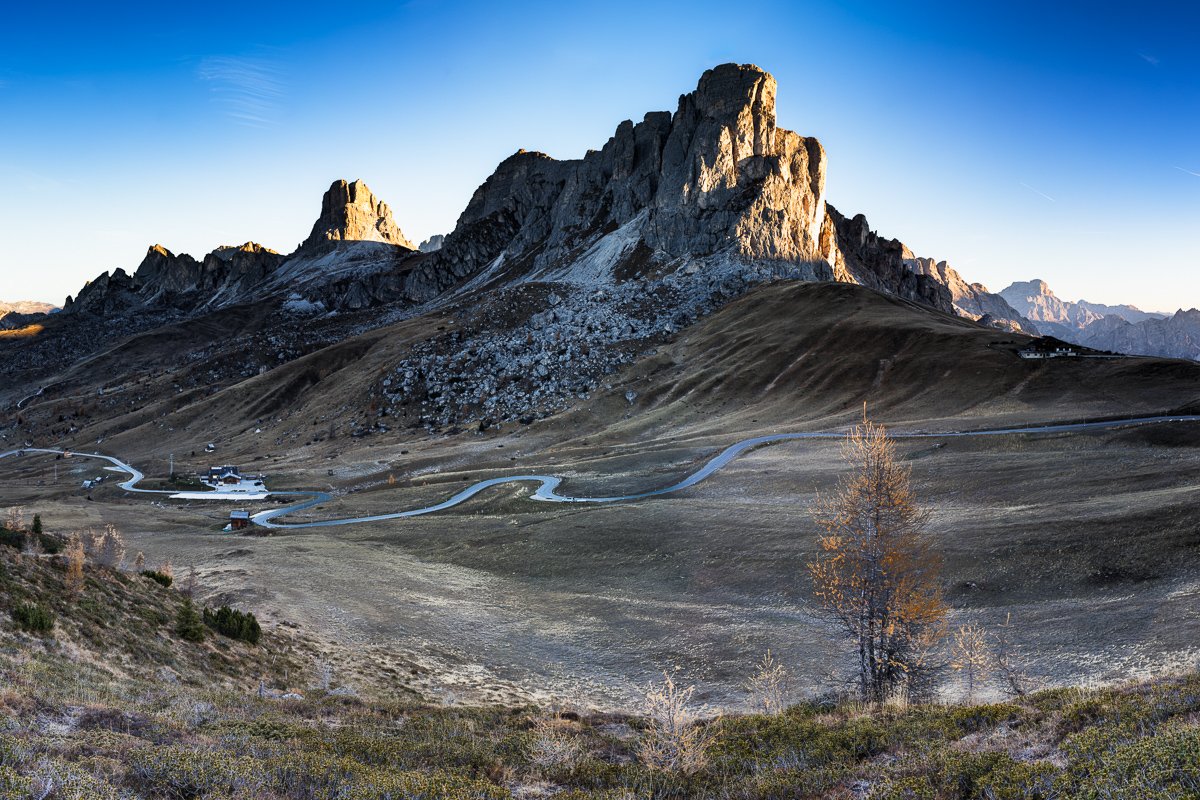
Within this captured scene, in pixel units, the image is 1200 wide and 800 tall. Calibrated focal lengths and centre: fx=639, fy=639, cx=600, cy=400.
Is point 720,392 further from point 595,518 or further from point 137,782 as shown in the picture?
point 137,782

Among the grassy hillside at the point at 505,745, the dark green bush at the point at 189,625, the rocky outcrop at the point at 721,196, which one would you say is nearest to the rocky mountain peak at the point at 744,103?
the rocky outcrop at the point at 721,196

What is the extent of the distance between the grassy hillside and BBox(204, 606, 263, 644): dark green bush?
17.1ft

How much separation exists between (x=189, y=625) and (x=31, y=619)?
213 inches

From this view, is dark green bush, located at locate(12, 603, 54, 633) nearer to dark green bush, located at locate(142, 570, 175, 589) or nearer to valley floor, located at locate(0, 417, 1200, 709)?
valley floor, located at locate(0, 417, 1200, 709)

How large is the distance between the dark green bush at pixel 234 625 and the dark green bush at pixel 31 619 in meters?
6.91

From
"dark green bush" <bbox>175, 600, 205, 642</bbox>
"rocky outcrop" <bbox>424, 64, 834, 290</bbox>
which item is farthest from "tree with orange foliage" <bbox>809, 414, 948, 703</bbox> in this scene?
"rocky outcrop" <bbox>424, 64, 834, 290</bbox>

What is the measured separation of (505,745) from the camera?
566 inches

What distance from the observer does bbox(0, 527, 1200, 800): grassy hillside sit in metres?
8.91

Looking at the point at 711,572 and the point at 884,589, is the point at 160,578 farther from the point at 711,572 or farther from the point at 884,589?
the point at 884,589

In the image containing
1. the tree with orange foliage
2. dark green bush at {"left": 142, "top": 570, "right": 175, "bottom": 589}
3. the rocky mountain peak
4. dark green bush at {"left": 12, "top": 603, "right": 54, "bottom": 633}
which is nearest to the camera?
dark green bush at {"left": 12, "top": 603, "right": 54, "bottom": 633}

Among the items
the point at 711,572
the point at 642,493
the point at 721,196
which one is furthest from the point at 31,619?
Answer: the point at 721,196

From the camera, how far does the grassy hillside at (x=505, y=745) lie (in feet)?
29.2

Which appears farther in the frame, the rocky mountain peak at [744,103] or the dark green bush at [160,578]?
the rocky mountain peak at [744,103]

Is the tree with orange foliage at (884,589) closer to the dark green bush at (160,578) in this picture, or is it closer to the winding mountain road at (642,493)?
the dark green bush at (160,578)
